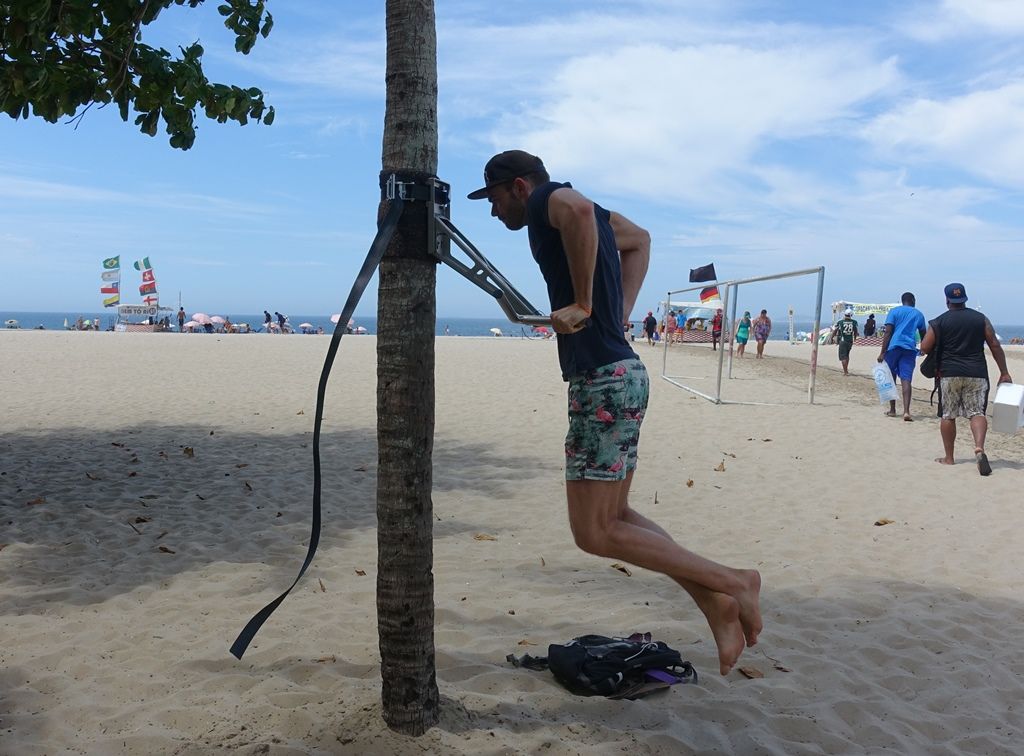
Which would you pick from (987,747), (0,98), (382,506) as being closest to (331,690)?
(382,506)

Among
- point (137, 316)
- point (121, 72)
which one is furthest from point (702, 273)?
point (137, 316)

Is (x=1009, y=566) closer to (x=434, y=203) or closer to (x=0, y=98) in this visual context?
(x=434, y=203)

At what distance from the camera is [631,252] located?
3107 millimetres

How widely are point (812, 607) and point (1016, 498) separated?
4.15 m

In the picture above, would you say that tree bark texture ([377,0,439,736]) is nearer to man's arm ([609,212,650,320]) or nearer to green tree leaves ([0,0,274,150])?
man's arm ([609,212,650,320])

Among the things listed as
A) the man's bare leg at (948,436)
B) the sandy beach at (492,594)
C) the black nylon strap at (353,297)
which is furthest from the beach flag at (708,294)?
the black nylon strap at (353,297)

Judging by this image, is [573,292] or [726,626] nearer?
[573,292]

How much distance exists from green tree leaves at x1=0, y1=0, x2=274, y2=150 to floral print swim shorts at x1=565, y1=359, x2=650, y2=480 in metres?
3.92

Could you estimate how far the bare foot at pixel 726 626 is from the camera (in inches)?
116

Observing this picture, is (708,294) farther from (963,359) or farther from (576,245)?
(576,245)

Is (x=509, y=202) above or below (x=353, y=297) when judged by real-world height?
above

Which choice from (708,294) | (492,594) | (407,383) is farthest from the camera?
(708,294)

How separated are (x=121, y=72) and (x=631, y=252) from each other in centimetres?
386

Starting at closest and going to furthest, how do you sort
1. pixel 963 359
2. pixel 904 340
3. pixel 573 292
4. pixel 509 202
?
1. pixel 573 292
2. pixel 509 202
3. pixel 963 359
4. pixel 904 340
